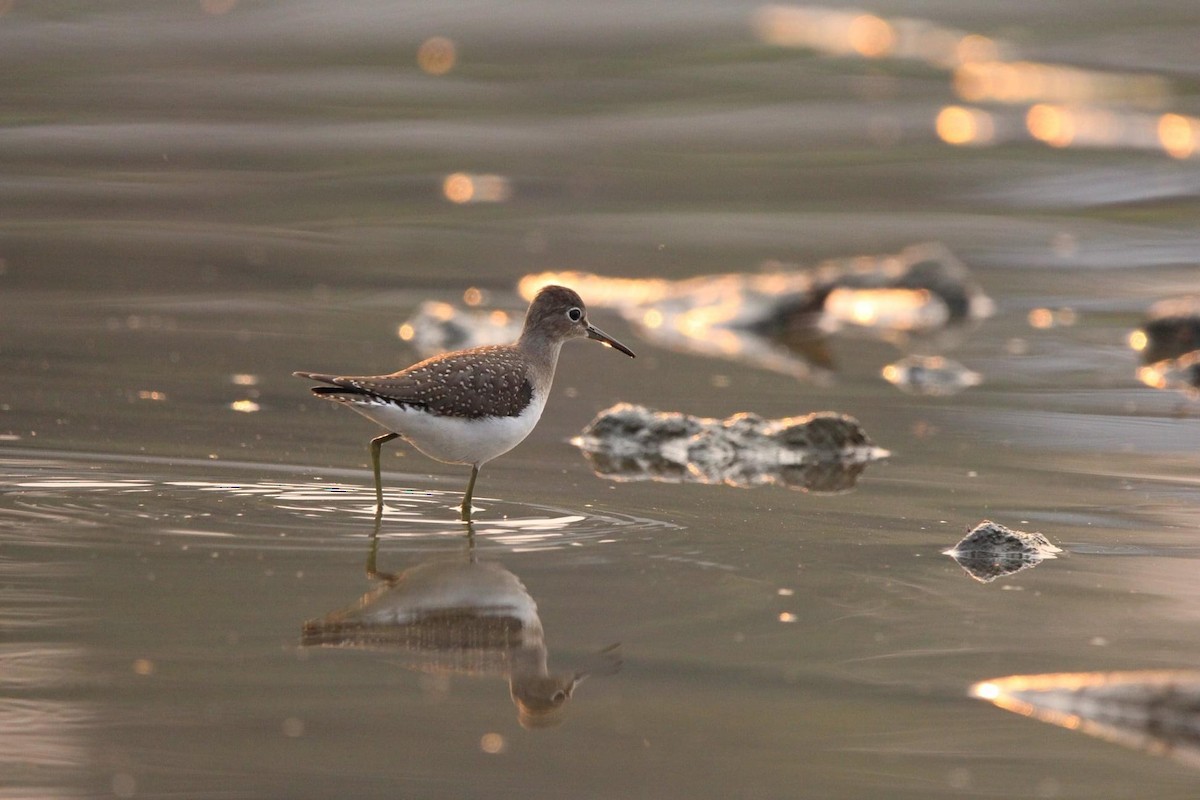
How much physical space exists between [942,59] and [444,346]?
50.8 ft

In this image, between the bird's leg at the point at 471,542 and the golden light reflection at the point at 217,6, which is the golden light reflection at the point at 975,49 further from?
the bird's leg at the point at 471,542

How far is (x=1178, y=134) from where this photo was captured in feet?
70.5

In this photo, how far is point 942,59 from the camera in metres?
26.1

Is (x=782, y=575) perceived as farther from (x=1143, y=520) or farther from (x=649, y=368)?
(x=649, y=368)

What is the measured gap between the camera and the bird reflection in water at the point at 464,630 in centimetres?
568

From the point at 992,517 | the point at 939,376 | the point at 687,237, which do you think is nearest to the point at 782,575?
the point at 992,517

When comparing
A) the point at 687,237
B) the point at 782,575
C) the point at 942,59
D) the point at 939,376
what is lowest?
the point at 782,575

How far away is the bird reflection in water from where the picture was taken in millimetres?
5684

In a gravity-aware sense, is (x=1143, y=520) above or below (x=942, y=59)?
below

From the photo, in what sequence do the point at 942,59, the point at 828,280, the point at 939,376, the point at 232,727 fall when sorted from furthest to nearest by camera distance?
the point at 942,59 < the point at 828,280 < the point at 939,376 < the point at 232,727

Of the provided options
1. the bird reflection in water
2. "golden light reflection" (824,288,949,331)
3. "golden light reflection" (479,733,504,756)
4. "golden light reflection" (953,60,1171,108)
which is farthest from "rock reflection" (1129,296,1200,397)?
"golden light reflection" (953,60,1171,108)

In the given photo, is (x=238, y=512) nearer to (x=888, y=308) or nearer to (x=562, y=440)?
(x=562, y=440)

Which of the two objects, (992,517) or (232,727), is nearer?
(232,727)

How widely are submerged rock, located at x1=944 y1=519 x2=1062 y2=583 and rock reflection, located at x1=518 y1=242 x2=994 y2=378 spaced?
5.12 m
